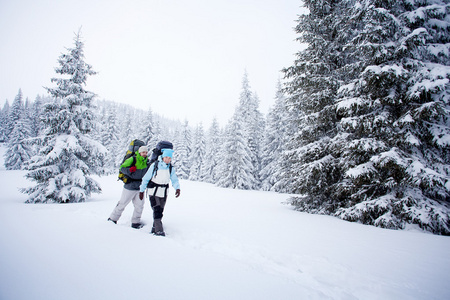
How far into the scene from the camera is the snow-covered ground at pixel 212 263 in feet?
8.25

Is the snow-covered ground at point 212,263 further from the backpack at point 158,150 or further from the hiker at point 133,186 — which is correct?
the backpack at point 158,150

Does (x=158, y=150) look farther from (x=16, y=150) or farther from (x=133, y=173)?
(x=16, y=150)

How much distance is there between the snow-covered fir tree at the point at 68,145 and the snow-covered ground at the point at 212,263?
4.96m

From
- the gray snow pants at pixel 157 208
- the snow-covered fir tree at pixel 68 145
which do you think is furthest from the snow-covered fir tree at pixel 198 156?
the gray snow pants at pixel 157 208

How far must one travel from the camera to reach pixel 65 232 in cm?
429

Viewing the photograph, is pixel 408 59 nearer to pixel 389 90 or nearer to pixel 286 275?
pixel 389 90

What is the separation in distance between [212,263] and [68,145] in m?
10.2

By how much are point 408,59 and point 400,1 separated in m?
2.24

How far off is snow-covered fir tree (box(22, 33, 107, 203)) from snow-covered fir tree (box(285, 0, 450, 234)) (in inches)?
421

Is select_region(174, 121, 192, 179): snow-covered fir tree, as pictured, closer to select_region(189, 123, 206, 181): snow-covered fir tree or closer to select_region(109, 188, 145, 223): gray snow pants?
select_region(189, 123, 206, 181): snow-covered fir tree

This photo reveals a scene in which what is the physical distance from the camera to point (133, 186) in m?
5.87

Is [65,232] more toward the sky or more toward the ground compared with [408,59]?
more toward the ground

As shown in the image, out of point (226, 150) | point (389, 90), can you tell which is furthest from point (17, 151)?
point (389, 90)

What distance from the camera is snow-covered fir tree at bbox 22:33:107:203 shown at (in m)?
9.59
